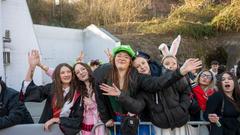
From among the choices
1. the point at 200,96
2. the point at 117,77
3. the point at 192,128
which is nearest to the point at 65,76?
the point at 117,77

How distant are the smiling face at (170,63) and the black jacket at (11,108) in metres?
1.90

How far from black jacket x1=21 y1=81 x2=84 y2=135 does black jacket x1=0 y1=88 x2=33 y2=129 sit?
0.13 m

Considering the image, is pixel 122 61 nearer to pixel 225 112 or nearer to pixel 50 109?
pixel 50 109

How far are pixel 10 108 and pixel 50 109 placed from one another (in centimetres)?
50

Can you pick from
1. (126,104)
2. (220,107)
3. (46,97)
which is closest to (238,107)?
(220,107)

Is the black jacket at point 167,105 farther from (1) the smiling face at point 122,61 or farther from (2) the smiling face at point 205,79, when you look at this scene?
(2) the smiling face at point 205,79

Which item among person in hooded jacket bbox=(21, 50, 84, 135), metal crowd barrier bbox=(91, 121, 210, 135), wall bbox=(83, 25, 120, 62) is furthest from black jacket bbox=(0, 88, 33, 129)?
wall bbox=(83, 25, 120, 62)

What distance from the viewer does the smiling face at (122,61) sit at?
479cm

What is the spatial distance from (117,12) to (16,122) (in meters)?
20.1

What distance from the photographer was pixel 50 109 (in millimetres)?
5418

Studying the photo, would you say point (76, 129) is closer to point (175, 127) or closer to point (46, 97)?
point (46, 97)

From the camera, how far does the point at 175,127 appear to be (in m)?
4.86

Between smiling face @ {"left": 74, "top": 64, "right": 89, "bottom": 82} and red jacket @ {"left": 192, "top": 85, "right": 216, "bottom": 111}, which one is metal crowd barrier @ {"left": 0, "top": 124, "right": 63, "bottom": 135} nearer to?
smiling face @ {"left": 74, "top": 64, "right": 89, "bottom": 82}

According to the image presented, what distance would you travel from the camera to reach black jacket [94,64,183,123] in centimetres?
460
